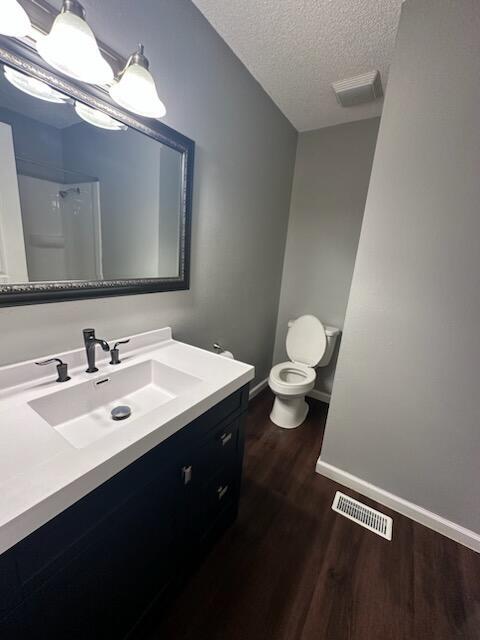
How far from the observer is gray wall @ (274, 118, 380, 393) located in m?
2.18

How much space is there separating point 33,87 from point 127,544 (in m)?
1.42

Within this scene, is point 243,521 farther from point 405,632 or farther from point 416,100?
point 416,100

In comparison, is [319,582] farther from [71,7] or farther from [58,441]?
[71,7]

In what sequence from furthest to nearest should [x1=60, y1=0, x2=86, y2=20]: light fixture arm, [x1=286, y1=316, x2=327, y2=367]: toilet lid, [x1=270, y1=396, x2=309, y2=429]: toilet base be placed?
1. [x1=286, y1=316, x2=327, y2=367]: toilet lid
2. [x1=270, y1=396, x2=309, y2=429]: toilet base
3. [x1=60, y1=0, x2=86, y2=20]: light fixture arm

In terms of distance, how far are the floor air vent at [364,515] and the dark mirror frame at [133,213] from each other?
1530 mm

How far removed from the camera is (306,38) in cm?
139

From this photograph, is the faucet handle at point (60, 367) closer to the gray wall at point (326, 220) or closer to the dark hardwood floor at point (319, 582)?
the dark hardwood floor at point (319, 582)

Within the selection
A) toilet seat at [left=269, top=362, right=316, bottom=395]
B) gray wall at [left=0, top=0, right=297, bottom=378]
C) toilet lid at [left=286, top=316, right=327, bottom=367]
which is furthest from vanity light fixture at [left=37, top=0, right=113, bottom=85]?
toilet lid at [left=286, top=316, right=327, bottom=367]

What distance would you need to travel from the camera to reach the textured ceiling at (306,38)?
1240 millimetres

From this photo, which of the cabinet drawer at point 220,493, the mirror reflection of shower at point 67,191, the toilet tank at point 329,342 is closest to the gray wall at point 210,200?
the mirror reflection of shower at point 67,191

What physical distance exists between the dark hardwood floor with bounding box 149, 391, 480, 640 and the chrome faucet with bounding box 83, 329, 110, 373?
39.0 inches

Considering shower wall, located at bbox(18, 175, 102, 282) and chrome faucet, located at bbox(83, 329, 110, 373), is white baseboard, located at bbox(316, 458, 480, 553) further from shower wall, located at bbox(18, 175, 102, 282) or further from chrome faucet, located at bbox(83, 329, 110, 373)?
shower wall, located at bbox(18, 175, 102, 282)

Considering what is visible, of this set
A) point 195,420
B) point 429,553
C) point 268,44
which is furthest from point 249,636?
point 268,44

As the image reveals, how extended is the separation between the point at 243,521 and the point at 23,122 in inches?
75.0
